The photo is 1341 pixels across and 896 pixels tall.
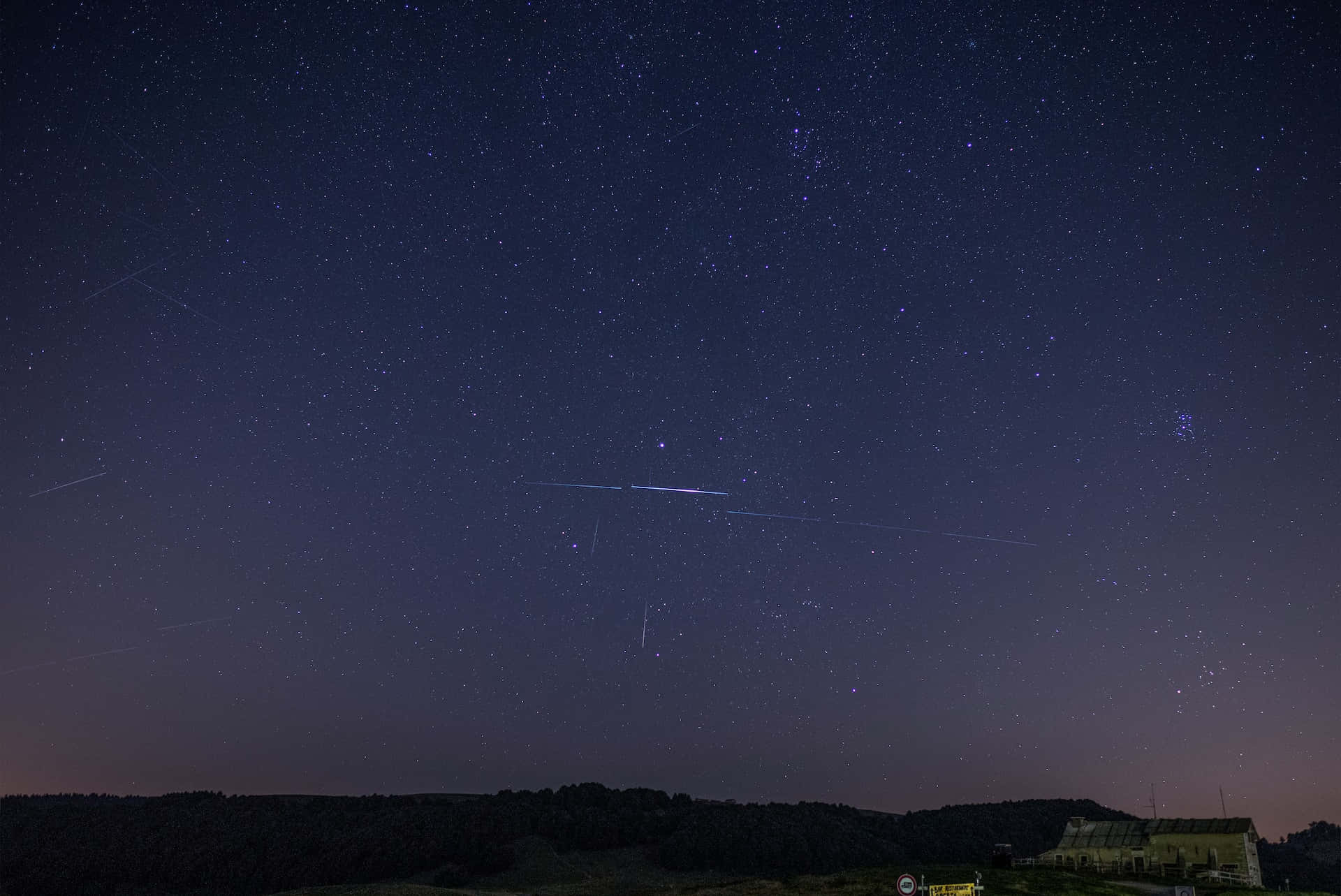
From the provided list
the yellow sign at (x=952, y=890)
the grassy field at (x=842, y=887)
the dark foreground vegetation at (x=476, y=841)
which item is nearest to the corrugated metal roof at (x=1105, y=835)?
the grassy field at (x=842, y=887)

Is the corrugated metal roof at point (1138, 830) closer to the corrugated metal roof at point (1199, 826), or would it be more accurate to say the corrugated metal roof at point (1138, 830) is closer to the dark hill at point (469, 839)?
the corrugated metal roof at point (1199, 826)

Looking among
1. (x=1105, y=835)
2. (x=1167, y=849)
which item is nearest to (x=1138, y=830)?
(x=1105, y=835)

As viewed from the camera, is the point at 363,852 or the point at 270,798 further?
the point at 270,798

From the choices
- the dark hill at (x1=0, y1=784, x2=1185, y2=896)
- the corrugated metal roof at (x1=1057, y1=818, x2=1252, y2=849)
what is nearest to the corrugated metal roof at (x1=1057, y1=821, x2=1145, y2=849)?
the corrugated metal roof at (x1=1057, y1=818, x2=1252, y2=849)

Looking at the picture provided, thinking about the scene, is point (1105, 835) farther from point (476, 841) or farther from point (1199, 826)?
point (476, 841)

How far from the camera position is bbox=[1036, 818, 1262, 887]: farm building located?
Answer: 58000mm

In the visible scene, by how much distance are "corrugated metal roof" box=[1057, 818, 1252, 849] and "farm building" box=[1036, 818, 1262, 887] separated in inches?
1.7

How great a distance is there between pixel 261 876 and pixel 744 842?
236ft

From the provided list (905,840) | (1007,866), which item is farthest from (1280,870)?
(1007,866)

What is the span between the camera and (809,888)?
52.7 m

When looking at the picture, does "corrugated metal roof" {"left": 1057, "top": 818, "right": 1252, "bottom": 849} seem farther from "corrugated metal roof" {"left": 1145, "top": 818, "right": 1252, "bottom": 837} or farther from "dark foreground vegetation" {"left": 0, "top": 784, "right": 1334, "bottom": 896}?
"dark foreground vegetation" {"left": 0, "top": 784, "right": 1334, "bottom": 896}

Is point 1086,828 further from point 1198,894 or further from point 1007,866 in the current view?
point 1198,894

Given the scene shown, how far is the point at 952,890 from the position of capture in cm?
3525

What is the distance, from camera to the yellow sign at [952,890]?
34.5 meters
